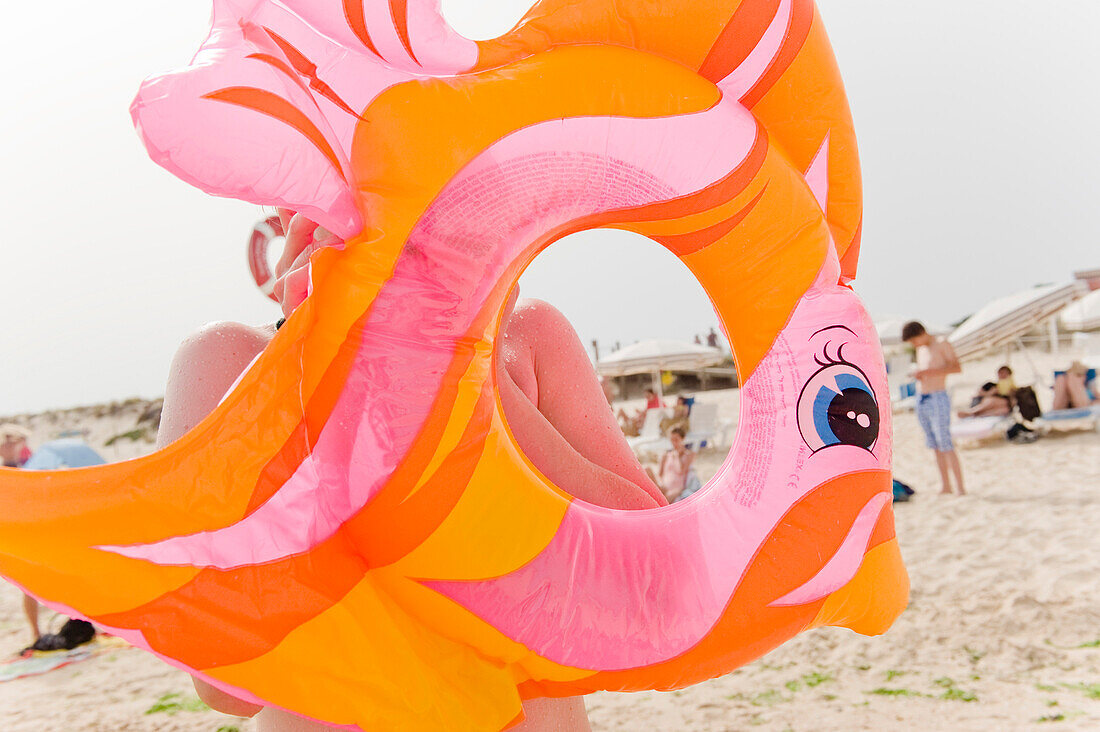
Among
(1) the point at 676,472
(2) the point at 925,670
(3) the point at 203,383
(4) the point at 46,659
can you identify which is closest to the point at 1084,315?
(1) the point at 676,472

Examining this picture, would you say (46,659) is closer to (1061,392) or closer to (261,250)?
(261,250)

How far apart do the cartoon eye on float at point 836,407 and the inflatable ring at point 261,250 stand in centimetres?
98

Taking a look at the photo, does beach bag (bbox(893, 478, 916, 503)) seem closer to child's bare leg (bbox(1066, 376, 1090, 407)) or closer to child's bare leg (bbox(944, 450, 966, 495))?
child's bare leg (bbox(944, 450, 966, 495))

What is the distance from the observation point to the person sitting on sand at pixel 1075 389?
9.18 metres

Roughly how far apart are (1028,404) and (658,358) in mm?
5216

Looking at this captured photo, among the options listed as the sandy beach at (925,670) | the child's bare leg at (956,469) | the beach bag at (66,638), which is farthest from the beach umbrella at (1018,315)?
the beach bag at (66,638)

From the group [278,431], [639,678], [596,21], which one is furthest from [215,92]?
[639,678]

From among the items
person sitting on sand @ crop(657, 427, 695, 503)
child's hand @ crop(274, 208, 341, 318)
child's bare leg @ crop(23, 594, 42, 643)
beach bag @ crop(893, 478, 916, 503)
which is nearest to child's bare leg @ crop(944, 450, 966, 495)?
beach bag @ crop(893, 478, 916, 503)

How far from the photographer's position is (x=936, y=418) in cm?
655

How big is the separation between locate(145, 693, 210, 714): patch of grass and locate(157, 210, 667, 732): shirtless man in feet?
11.7

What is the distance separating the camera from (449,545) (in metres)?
1.03

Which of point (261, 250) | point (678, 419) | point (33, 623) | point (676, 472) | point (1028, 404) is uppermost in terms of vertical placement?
point (261, 250)

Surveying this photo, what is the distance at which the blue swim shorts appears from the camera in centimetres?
653

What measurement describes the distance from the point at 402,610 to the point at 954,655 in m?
3.94
